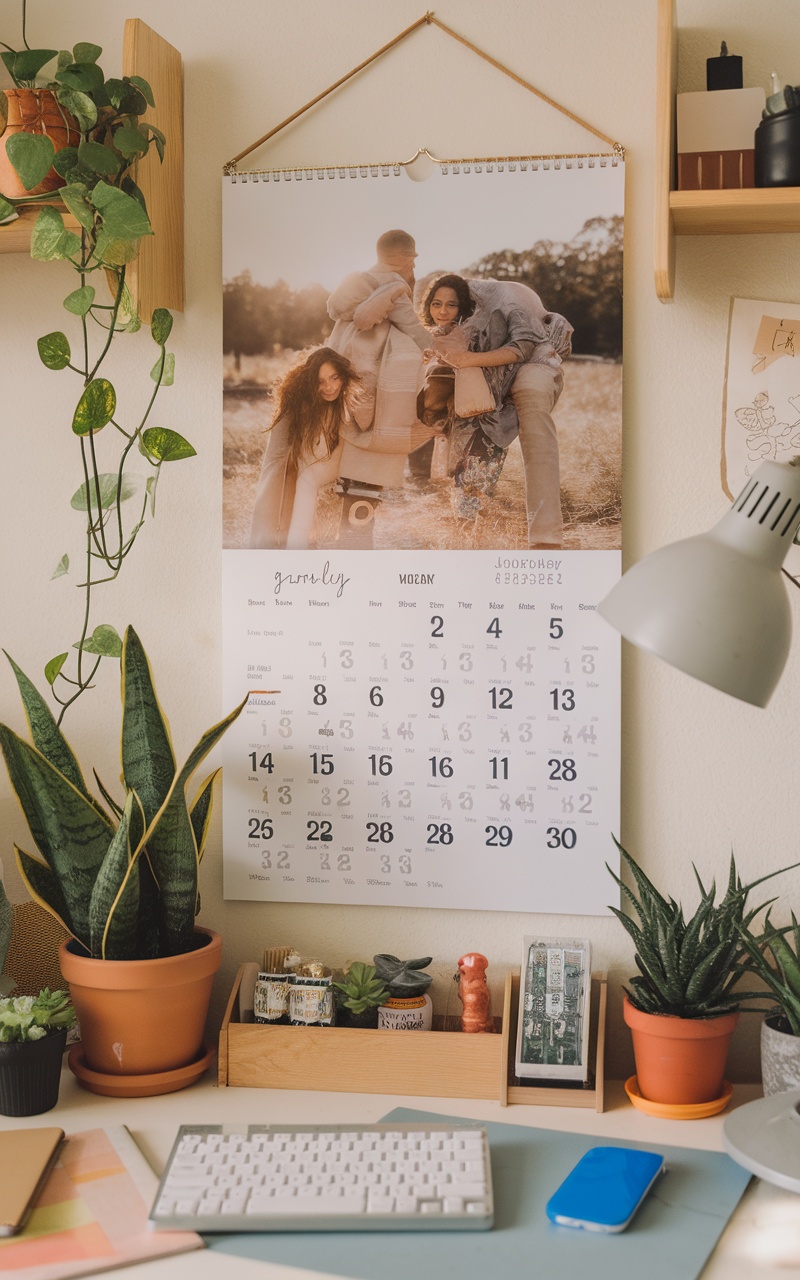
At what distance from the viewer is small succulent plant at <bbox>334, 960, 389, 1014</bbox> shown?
1.34 m

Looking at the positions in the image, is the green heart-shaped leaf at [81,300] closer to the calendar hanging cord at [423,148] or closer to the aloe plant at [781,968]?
the calendar hanging cord at [423,148]

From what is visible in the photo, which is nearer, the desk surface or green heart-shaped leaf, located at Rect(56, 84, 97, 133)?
the desk surface

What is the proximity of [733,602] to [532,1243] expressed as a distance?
1.89 feet

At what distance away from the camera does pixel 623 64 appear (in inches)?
53.1

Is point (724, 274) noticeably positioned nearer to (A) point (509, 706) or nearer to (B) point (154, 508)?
(A) point (509, 706)

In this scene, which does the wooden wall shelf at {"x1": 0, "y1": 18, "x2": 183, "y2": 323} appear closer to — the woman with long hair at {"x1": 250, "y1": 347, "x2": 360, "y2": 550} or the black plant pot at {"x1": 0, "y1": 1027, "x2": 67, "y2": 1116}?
the woman with long hair at {"x1": 250, "y1": 347, "x2": 360, "y2": 550}

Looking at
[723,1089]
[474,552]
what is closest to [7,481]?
[474,552]

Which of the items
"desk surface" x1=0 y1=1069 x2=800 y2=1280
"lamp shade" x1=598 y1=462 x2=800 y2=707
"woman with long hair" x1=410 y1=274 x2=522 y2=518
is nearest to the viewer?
"lamp shade" x1=598 y1=462 x2=800 y2=707

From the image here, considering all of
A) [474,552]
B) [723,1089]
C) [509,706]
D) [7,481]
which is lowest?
[723,1089]

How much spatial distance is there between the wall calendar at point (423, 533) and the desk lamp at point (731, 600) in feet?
1.25

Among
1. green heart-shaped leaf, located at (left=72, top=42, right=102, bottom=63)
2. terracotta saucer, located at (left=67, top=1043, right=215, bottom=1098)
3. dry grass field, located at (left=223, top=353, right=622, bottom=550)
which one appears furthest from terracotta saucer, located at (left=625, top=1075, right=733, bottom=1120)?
green heart-shaped leaf, located at (left=72, top=42, right=102, bottom=63)

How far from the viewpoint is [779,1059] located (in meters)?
1.20

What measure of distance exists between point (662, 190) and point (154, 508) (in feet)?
2.38

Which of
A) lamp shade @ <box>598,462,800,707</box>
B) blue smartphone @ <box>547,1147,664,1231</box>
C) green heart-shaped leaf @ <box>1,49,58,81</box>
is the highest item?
green heart-shaped leaf @ <box>1,49,58,81</box>
